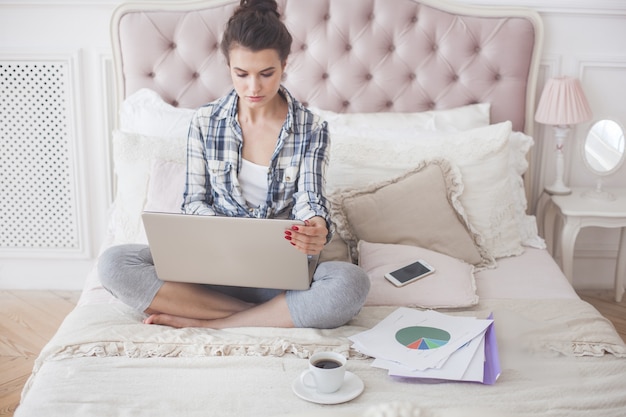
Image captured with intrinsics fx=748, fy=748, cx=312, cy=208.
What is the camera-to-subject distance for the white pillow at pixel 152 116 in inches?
99.7

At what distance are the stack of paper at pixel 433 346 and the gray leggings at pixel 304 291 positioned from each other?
0.30 ft

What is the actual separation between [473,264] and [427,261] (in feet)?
0.65

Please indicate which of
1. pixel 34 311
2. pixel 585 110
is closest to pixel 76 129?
pixel 34 311

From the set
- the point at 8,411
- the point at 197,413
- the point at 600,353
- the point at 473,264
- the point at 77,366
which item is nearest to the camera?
the point at 197,413

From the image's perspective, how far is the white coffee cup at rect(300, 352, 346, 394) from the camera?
1506 millimetres

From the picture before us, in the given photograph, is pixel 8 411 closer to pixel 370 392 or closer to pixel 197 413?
pixel 197 413

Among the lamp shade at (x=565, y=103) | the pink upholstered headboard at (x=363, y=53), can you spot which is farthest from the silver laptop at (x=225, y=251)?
the lamp shade at (x=565, y=103)

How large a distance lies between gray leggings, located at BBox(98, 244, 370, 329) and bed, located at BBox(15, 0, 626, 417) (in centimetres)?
5

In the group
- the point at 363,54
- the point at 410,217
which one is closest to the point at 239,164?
the point at 410,217

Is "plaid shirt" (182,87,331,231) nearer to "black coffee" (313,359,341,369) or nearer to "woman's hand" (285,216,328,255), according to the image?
"woman's hand" (285,216,328,255)

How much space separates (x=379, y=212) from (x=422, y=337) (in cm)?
59

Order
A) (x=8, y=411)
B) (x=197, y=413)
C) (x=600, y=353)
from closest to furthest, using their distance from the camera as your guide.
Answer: (x=197, y=413) → (x=600, y=353) → (x=8, y=411)

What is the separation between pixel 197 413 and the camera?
4.85 ft

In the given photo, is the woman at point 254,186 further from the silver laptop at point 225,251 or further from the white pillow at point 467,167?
the white pillow at point 467,167
